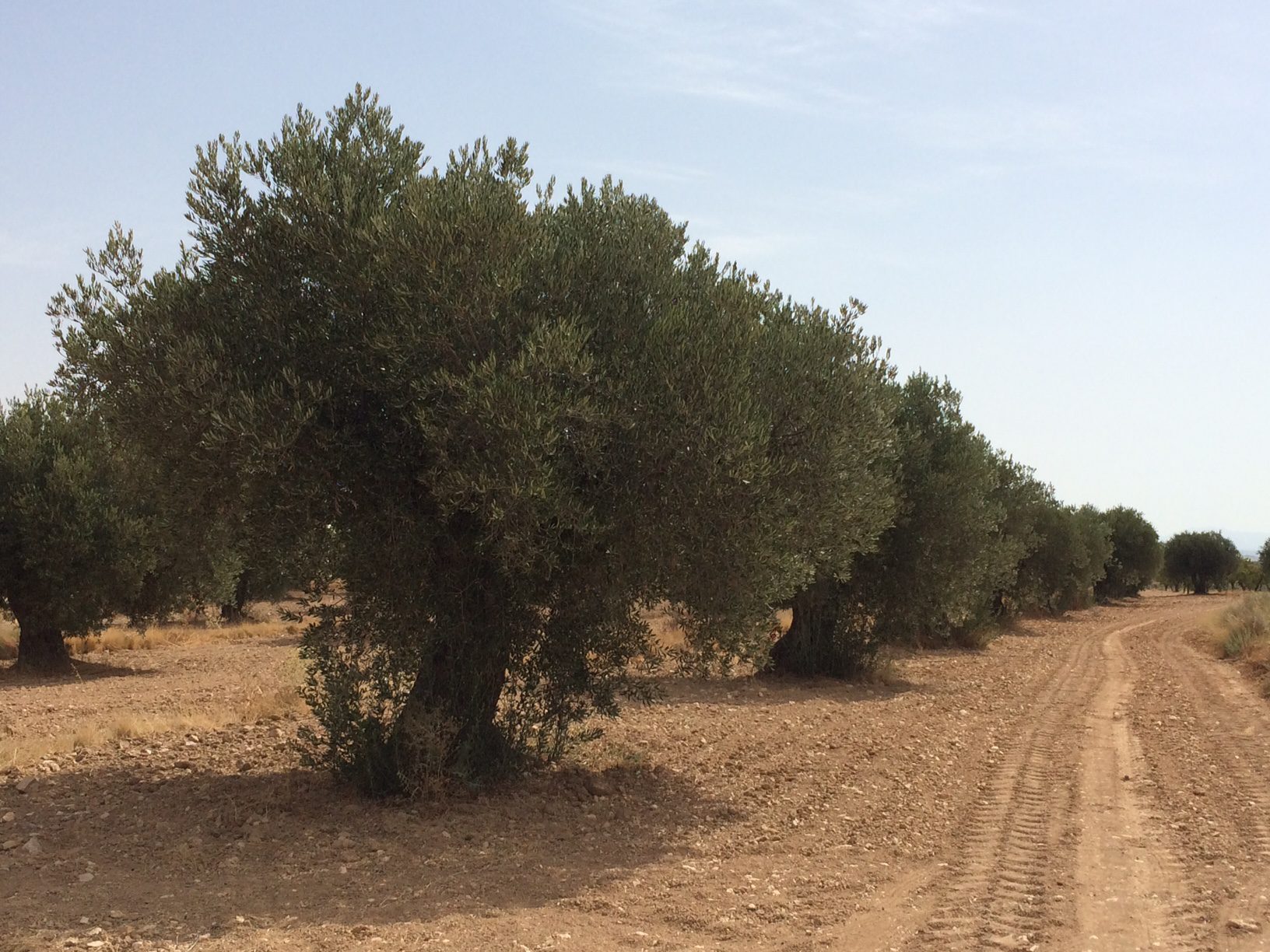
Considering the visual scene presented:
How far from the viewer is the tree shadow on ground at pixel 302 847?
7.65 meters

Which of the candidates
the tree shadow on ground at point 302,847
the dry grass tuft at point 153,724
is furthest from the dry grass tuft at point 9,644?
the tree shadow on ground at point 302,847

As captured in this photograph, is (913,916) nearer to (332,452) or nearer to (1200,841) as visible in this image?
(1200,841)

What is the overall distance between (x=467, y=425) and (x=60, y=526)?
16.1 m

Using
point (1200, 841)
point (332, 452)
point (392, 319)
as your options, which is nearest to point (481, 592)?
point (332, 452)

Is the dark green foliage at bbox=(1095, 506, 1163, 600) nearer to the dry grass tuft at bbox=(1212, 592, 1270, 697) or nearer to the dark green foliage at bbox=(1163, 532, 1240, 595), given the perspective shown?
the dark green foliage at bbox=(1163, 532, 1240, 595)

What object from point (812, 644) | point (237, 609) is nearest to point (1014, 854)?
point (812, 644)

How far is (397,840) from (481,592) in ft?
8.01

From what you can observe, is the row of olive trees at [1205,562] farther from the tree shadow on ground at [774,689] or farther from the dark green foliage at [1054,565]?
the tree shadow on ground at [774,689]

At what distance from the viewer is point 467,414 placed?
8625 mm

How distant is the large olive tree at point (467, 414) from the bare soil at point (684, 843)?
1281mm

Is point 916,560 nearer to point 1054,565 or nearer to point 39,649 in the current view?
point 39,649

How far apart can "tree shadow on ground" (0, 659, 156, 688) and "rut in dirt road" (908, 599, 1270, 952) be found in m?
18.4

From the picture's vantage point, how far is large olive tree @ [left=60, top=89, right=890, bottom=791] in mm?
8992

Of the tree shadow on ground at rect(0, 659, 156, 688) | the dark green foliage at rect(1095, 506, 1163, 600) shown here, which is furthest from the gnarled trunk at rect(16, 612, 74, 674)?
the dark green foliage at rect(1095, 506, 1163, 600)
